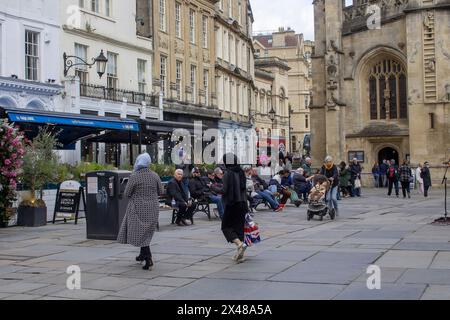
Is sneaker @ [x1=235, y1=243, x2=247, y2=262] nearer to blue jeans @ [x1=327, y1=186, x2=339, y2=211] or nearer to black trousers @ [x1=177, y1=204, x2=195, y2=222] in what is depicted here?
black trousers @ [x1=177, y1=204, x2=195, y2=222]

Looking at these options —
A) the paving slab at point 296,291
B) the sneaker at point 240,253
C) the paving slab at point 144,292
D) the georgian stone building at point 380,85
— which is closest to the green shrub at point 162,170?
the sneaker at point 240,253

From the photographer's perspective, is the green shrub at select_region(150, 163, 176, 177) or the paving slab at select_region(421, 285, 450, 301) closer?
the paving slab at select_region(421, 285, 450, 301)

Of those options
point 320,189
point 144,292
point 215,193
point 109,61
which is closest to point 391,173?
point 320,189

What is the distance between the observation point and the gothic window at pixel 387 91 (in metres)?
41.0

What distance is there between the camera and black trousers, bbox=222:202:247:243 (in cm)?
1061

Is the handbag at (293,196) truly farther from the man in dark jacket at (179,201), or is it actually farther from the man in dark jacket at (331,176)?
the man in dark jacket at (179,201)

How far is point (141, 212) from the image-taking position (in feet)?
32.9

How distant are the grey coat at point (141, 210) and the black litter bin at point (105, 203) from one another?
3.18 meters

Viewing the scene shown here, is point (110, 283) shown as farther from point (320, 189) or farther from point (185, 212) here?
point (320, 189)

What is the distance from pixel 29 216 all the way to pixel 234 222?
302 inches

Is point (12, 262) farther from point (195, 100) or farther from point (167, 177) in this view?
point (195, 100)

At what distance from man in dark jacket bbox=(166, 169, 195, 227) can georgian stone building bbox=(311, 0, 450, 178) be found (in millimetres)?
24550

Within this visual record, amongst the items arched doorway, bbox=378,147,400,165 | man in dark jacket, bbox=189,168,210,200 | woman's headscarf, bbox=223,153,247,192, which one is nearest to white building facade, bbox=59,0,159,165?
man in dark jacket, bbox=189,168,210,200
